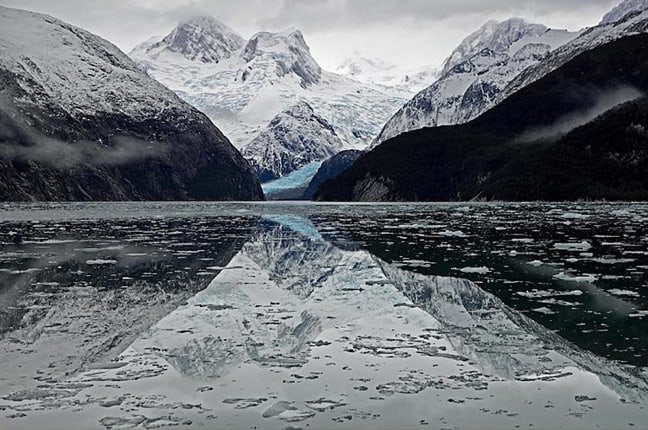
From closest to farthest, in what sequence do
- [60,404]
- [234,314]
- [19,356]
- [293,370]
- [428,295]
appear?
[60,404]
[293,370]
[19,356]
[234,314]
[428,295]

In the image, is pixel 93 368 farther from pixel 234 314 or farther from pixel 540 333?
pixel 540 333

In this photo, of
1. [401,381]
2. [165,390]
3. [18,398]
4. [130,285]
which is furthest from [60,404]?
[130,285]

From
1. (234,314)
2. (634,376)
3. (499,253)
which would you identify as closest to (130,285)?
(234,314)

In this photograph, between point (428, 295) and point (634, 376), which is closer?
point (634, 376)

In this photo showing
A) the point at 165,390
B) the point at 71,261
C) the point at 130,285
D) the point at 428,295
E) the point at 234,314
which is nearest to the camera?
the point at 165,390

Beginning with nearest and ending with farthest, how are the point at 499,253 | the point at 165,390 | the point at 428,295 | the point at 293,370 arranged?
the point at 165,390 → the point at 293,370 → the point at 428,295 → the point at 499,253

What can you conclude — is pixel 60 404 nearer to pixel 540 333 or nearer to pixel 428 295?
A: pixel 540 333
